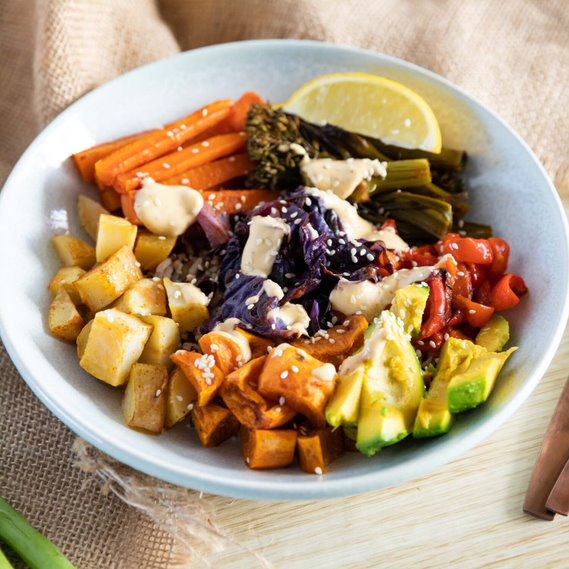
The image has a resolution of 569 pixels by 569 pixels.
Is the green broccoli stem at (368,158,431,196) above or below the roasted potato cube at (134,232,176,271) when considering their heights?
above

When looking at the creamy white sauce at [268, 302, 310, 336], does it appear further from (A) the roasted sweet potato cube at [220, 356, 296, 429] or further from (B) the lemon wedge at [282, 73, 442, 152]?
(B) the lemon wedge at [282, 73, 442, 152]

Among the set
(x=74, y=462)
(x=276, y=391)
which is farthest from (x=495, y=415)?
(x=74, y=462)

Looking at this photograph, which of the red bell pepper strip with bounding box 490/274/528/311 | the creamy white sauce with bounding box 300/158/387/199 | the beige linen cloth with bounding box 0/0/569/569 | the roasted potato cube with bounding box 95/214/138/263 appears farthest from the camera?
the beige linen cloth with bounding box 0/0/569/569

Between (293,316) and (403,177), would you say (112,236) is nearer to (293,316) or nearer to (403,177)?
(293,316)

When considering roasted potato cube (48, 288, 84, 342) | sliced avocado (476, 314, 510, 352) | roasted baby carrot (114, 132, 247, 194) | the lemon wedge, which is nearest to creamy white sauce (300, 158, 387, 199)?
the lemon wedge

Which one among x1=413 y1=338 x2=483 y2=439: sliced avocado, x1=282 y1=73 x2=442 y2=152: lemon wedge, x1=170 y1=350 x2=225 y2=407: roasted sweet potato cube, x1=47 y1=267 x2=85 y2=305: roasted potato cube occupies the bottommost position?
x1=47 y1=267 x2=85 y2=305: roasted potato cube

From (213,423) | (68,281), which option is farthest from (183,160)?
(213,423)

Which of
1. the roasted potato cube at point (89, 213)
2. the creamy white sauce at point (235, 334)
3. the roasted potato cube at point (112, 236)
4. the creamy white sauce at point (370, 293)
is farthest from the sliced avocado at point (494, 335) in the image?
the roasted potato cube at point (89, 213)

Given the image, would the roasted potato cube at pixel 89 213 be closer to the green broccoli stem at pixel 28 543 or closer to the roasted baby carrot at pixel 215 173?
the roasted baby carrot at pixel 215 173
